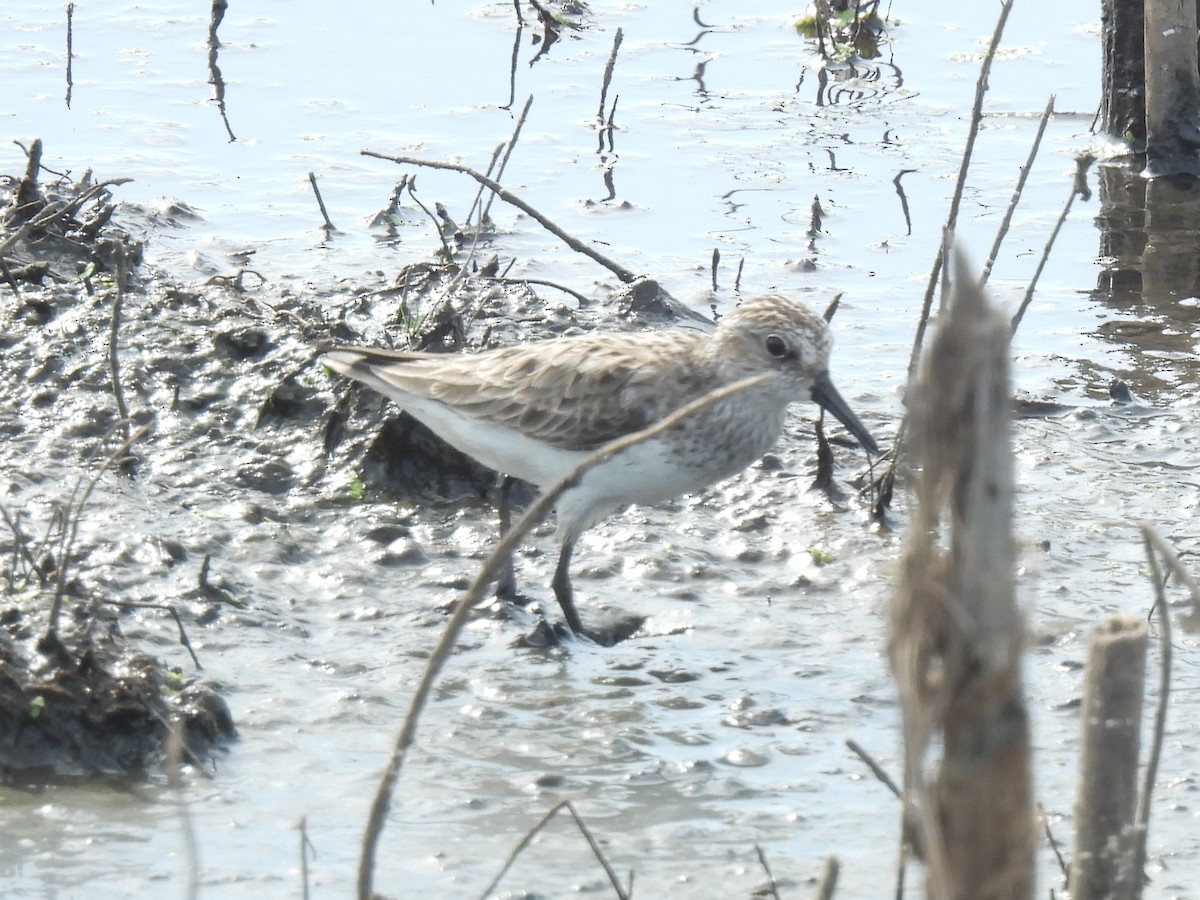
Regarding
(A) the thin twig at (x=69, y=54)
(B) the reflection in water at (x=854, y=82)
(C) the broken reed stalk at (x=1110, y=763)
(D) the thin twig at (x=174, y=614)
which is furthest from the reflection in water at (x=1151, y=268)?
(A) the thin twig at (x=69, y=54)

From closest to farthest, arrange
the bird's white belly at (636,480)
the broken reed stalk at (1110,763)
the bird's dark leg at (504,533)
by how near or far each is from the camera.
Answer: the broken reed stalk at (1110,763) → the bird's white belly at (636,480) → the bird's dark leg at (504,533)

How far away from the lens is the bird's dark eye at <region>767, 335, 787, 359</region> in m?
6.13

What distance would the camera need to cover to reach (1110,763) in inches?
102

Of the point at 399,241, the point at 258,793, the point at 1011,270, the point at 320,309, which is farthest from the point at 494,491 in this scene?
the point at 1011,270

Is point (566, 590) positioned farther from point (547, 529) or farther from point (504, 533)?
Result: point (547, 529)

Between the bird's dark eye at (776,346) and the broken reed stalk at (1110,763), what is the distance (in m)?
3.55

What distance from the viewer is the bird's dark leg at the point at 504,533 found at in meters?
6.35

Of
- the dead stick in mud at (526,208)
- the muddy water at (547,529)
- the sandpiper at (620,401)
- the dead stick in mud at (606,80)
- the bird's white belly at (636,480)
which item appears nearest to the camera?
the muddy water at (547,529)

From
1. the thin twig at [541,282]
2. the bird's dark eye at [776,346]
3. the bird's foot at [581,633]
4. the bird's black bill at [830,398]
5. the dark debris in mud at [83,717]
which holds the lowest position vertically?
the bird's foot at [581,633]

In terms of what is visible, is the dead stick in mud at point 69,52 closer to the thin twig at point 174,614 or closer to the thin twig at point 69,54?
the thin twig at point 69,54

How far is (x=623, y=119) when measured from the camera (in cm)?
1173

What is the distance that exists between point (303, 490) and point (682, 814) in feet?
9.04

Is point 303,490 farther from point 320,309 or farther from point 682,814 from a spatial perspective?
point 682,814

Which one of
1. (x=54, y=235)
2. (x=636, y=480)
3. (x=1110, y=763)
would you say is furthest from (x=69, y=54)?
(x=1110, y=763)
